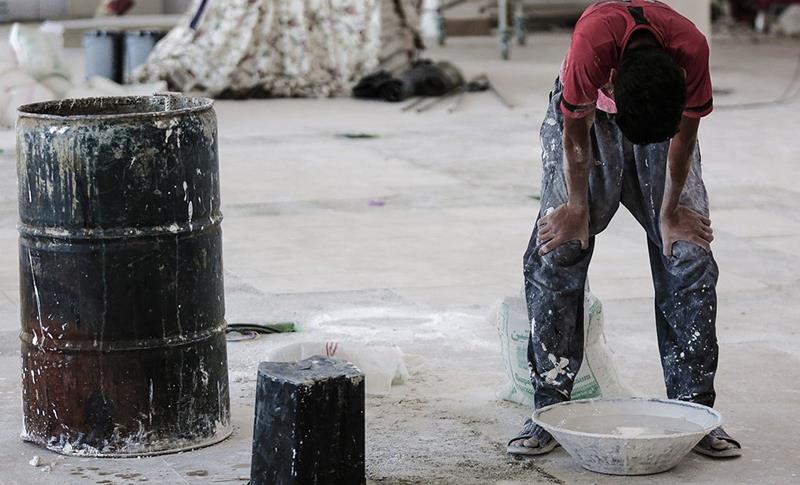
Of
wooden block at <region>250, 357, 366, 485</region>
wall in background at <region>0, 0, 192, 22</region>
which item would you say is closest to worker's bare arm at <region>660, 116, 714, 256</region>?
wooden block at <region>250, 357, 366, 485</region>

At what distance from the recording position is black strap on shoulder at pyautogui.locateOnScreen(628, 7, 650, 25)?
425 cm

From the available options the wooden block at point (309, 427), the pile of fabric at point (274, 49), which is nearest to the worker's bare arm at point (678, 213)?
the wooden block at point (309, 427)

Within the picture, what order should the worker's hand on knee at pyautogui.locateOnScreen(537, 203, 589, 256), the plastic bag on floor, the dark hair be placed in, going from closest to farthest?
the dark hair → the worker's hand on knee at pyautogui.locateOnScreen(537, 203, 589, 256) → the plastic bag on floor

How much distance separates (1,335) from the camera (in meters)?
6.26

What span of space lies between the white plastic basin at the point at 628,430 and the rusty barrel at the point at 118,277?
1.17 meters

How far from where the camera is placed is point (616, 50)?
422 centimetres

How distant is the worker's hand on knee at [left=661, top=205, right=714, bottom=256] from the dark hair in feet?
1.67

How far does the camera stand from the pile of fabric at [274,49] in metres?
15.7

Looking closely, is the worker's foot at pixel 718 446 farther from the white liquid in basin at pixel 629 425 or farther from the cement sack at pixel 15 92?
the cement sack at pixel 15 92

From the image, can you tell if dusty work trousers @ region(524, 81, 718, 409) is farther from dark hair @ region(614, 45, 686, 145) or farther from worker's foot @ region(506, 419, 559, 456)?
dark hair @ region(614, 45, 686, 145)

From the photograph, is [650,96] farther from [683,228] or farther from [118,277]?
[118,277]

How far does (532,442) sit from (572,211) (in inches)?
29.5

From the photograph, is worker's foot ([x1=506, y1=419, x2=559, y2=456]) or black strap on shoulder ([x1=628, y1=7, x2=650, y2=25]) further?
worker's foot ([x1=506, y1=419, x2=559, y2=456])

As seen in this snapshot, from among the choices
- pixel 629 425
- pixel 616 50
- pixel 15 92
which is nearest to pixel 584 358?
pixel 629 425
